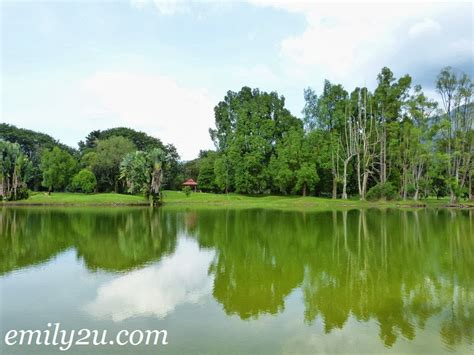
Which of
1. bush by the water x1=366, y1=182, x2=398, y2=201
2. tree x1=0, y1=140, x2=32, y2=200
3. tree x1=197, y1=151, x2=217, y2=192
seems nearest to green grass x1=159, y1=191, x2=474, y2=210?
bush by the water x1=366, y1=182, x2=398, y2=201

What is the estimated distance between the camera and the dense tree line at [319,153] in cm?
5191

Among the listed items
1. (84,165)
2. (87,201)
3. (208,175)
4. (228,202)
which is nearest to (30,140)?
(84,165)

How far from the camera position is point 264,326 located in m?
A: 8.23

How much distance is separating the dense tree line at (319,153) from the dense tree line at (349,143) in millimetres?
150

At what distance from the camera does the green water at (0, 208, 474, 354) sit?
764 centimetres

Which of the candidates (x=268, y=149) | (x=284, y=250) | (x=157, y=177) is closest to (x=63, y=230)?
(x=284, y=250)

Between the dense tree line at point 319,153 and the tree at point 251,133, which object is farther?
the tree at point 251,133

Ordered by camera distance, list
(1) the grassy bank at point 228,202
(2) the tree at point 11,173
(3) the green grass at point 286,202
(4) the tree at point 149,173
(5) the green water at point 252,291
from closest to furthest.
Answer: (5) the green water at point 252,291, (3) the green grass at point 286,202, (1) the grassy bank at point 228,202, (4) the tree at point 149,173, (2) the tree at point 11,173

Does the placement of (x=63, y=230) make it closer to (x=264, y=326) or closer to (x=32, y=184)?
(x=264, y=326)

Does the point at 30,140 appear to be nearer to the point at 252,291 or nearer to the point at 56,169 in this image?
the point at 56,169

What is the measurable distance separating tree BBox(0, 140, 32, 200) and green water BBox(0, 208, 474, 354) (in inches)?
1504

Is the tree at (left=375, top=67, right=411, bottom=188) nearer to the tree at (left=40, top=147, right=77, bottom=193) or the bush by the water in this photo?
→ the bush by the water

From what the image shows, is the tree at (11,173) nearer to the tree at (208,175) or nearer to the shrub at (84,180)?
the shrub at (84,180)

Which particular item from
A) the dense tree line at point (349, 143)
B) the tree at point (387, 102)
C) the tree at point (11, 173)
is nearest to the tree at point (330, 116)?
the dense tree line at point (349, 143)
